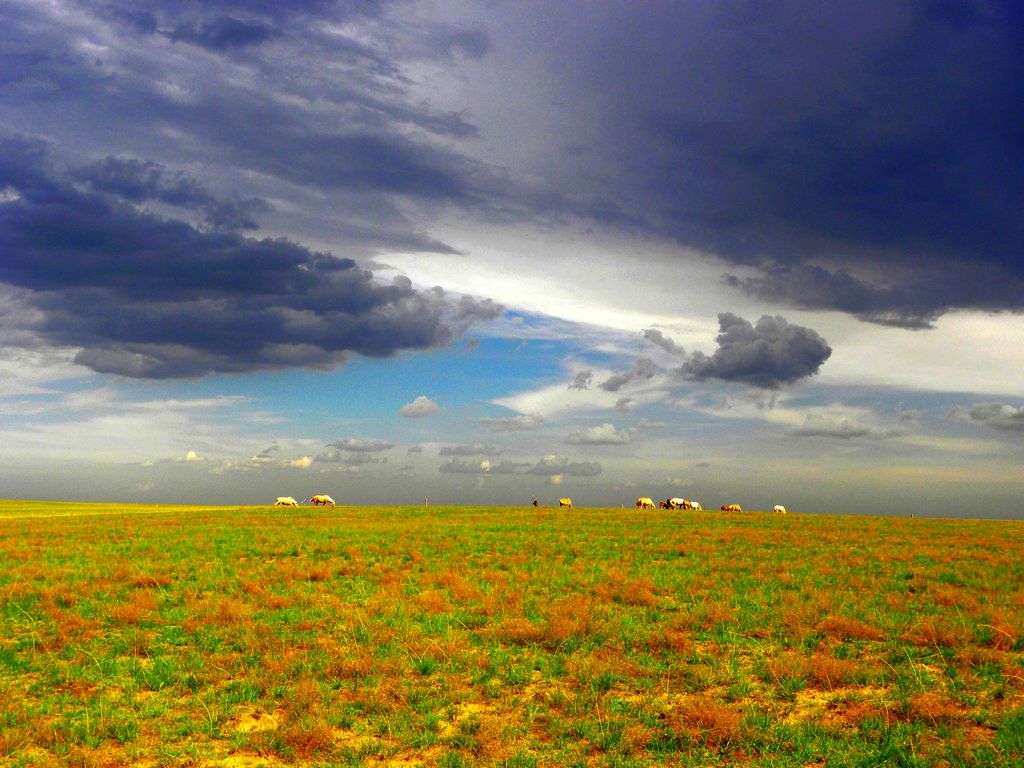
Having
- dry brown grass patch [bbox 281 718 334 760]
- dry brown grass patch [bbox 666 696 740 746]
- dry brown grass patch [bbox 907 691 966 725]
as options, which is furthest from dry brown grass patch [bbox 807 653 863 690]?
dry brown grass patch [bbox 281 718 334 760]

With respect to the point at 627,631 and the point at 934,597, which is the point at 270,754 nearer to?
the point at 627,631

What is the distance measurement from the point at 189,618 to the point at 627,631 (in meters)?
10.9

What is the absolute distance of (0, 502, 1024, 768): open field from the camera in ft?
32.5

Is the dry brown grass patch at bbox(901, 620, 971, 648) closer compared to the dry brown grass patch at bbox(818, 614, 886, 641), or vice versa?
the dry brown grass patch at bbox(901, 620, 971, 648)

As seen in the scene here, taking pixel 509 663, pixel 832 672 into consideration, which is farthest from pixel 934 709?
pixel 509 663

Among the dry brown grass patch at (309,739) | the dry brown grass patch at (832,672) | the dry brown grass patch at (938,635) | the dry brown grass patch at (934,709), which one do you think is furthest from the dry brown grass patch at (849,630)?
A: the dry brown grass patch at (309,739)

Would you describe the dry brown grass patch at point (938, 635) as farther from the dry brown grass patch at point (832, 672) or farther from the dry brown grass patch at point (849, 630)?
the dry brown grass patch at point (832, 672)

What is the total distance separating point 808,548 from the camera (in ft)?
111

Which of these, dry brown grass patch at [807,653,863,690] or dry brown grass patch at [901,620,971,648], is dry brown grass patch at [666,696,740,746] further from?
dry brown grass patch at [901,620,971,648]

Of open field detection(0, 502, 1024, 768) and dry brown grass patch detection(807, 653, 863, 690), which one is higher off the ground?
dry brown grass patch detection(807, 653, 863, 690)

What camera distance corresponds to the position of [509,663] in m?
13.7

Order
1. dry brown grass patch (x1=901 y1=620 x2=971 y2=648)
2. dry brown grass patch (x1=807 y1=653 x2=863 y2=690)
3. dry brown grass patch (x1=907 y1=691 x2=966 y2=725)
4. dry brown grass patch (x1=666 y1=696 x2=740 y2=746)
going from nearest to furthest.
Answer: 1. dry brown grass patch (x1=666 y1=696 x2=740 y2=746)
2. dry brown grass patch (x1=907 y1=691 x2=966 y2=725)
3. dry brown grass patch (x1=807 y1=653 x2=863 y2=690)
4. dry brown grass patch (x1=901 y1=620 x2=971 y2=648)

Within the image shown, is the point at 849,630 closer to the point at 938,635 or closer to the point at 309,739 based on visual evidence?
the point at 938,635

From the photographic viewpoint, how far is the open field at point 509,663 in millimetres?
9914
